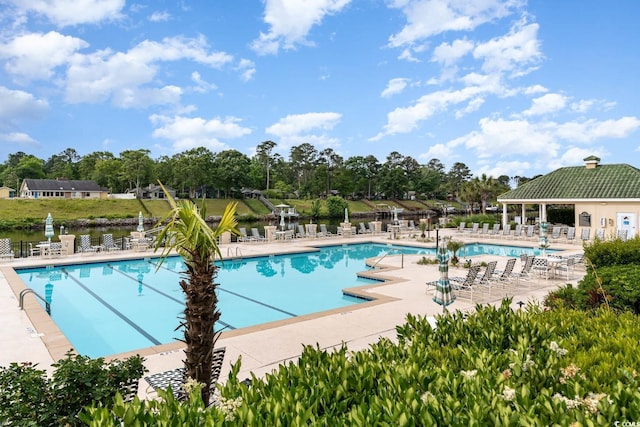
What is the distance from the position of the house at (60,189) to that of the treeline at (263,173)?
412 centimetres

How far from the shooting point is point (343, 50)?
1225 inches

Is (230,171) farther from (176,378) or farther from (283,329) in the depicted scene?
(176,378)

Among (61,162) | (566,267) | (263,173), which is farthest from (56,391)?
(61,162)

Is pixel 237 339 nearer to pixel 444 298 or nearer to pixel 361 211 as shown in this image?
pixel 444 298

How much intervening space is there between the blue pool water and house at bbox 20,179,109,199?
182ft

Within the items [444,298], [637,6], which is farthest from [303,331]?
[637,6]

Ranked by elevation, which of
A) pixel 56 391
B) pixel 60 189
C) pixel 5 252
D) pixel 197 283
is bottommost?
pixel 56 391

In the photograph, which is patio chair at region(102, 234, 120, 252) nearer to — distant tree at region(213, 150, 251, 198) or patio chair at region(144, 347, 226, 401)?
patio chair at region(144, 347, 226, 401)

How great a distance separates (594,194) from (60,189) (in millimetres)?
70126

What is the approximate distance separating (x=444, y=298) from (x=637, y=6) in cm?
1619

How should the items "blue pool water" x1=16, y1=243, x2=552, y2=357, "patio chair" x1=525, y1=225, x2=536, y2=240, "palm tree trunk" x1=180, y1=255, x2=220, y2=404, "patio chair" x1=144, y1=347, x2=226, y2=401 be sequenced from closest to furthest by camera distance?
"palm tree trunk" x1=180, y1=255, x2=220, y2=404
"patio chair" x1=144, y1=347, x2=226, y2=401
"blue pool water" x1=16, y1=243, x2=552, y2=357
"patio chair" x1=525, y1=225, x2=536, y2=240

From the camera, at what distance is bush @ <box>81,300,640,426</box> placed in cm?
→ 230

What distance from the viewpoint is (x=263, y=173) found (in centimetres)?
7988

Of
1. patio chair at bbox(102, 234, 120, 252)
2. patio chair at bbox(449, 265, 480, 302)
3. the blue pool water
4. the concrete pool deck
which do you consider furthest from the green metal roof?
patio chair at bbox(102, 234, 120, 252)
